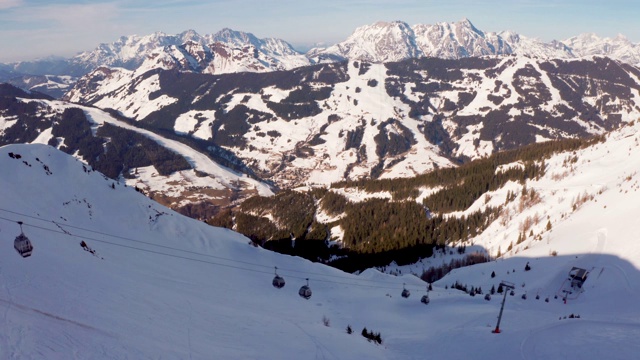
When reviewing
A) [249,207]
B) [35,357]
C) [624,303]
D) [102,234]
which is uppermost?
[35,357]

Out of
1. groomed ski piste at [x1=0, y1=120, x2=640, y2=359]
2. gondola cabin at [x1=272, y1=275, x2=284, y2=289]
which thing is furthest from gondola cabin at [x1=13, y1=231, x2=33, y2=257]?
gondola cabin at [x1=272, y1=275, x2=284, y2=289]

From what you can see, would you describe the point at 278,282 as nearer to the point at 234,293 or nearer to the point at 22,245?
the point at 234,293

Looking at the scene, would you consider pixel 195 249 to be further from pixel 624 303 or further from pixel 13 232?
pixel 624 303

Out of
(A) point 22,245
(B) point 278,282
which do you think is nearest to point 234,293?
(B) point 278,282

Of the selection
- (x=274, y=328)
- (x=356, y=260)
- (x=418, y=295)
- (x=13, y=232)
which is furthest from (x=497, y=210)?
(x=13, y=232)

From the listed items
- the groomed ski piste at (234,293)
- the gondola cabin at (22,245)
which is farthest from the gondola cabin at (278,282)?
the gondola cabin at (22,245)

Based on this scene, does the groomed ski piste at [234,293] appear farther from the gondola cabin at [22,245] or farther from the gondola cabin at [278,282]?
the gondola cabin at [278,282]

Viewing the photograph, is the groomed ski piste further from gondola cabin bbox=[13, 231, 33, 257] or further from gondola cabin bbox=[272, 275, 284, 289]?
gondola cabin bbox=[272, 275, 284, 289]

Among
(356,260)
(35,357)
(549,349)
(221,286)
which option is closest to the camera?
(35,357)

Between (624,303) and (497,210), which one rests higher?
(624,303)
